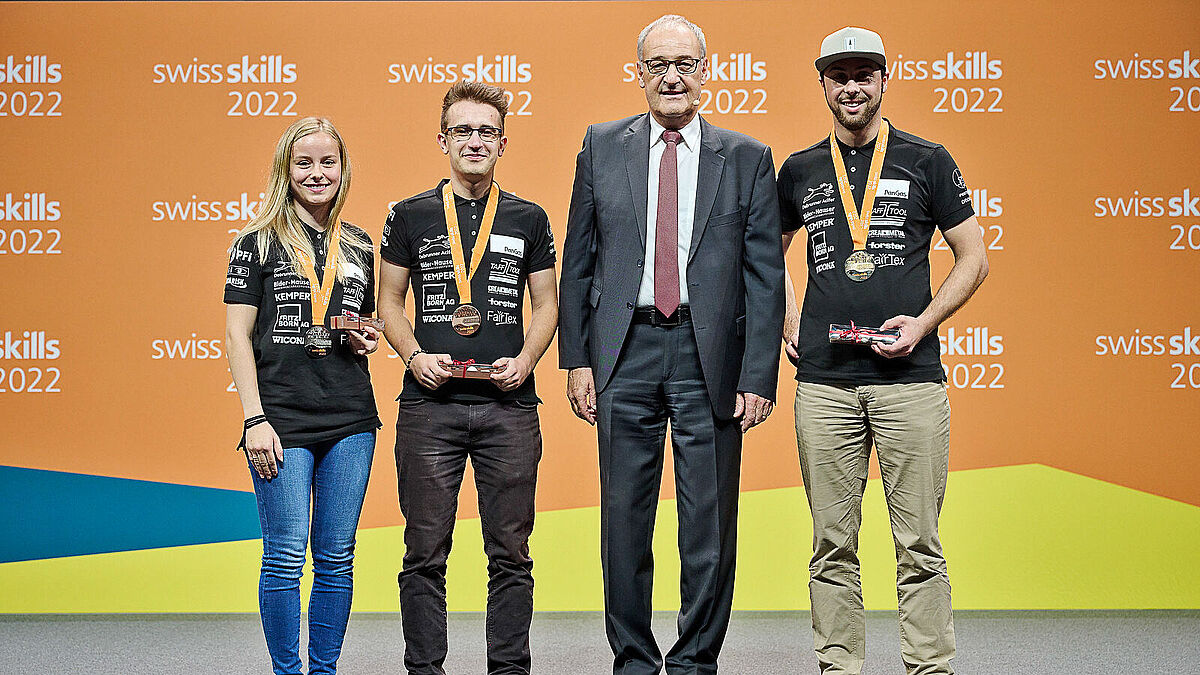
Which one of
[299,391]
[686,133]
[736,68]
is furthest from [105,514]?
[736,68]

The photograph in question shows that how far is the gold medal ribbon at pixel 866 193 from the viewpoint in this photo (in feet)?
9.07

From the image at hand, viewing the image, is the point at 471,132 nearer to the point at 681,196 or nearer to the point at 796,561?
the point at 681,196

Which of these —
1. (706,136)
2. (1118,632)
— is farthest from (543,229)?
(1118,632)

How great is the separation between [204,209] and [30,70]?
0.96 metres

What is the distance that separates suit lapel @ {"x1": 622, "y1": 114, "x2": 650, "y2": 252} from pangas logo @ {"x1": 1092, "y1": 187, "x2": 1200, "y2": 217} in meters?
2.48

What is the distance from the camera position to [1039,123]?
169 inches

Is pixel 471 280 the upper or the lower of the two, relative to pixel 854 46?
lower

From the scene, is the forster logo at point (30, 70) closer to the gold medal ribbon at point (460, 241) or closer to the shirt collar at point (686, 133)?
the gold medal ribbon at point (460, 241)

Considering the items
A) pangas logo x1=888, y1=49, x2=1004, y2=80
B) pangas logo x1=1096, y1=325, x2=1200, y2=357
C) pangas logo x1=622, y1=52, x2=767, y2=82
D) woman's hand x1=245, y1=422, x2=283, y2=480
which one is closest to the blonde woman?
woman's hand x1=245, y1=422, x2=283, y2=480

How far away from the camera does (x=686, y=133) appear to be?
272 cm

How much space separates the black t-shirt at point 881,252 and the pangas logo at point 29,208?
3255 millimetres

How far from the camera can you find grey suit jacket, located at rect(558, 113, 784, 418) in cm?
262

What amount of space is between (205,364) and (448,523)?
6.68 feet

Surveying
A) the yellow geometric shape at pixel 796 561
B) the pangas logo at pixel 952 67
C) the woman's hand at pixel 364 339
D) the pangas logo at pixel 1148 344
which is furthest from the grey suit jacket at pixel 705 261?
the pangas logo at pixel 1148 344
